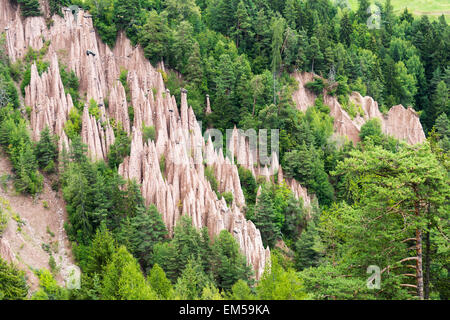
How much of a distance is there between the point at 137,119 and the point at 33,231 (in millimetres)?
14406

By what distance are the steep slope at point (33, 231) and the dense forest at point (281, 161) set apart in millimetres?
978

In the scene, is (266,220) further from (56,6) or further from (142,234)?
(56,6)

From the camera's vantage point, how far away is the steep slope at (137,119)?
148 feet

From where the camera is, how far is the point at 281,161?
5597cm

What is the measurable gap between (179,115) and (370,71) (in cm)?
3362

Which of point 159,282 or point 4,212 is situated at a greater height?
point 4,212

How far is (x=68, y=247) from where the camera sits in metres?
41.1

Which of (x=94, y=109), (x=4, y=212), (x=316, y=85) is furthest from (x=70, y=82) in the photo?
(x=316, y=85)

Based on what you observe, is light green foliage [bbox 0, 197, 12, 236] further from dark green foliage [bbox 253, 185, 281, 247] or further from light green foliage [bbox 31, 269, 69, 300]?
dark green foliage [bbox 253, 185, 281, 247]

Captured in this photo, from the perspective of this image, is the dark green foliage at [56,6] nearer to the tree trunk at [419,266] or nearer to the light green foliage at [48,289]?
the light green foliage at [48,289]

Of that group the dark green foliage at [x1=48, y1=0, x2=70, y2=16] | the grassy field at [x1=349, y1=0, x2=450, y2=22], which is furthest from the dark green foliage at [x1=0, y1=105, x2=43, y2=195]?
the grassy field at [x1=349, y1=0, x2=450, y2=22]

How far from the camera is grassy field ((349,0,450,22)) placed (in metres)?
109

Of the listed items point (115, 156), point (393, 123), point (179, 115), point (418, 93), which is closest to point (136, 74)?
point (179, 115)

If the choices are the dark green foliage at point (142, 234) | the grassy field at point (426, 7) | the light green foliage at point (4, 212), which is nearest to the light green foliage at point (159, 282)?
the dark green foliage at point (142, 234)
